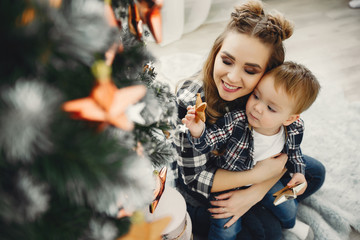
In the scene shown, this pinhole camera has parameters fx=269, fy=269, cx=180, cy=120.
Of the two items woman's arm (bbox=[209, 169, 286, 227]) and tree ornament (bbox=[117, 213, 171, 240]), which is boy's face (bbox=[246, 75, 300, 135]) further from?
tree ornament (bbox=[117, 213, 171, 240])

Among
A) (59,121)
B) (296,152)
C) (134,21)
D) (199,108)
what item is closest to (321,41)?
(296,152)

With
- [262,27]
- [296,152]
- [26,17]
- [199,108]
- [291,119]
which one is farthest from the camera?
[296,152]

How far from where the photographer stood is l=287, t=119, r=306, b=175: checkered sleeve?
1100 mm

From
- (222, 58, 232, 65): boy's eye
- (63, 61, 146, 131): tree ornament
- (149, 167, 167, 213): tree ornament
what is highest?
(63, 61, 146, 131): tree ornament

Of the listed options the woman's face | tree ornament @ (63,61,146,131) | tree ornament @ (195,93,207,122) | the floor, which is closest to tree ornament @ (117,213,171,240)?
tree ornament @ (63,61,146,131)

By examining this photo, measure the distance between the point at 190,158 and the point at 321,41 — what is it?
6.84 ft

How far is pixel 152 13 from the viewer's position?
0.47m

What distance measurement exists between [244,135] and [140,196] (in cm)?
74

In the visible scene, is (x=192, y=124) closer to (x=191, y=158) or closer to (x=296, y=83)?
(x=191, y=158)

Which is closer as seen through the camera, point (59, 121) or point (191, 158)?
point (59, 121)

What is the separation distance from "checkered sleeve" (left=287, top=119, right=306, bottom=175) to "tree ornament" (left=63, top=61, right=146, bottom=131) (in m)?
0.90

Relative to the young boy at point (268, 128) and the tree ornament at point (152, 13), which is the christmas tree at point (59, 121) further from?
the young boy at point (268, 128)

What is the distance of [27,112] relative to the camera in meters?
0.25

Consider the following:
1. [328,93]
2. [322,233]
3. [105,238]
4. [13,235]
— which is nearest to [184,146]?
[105,238]
